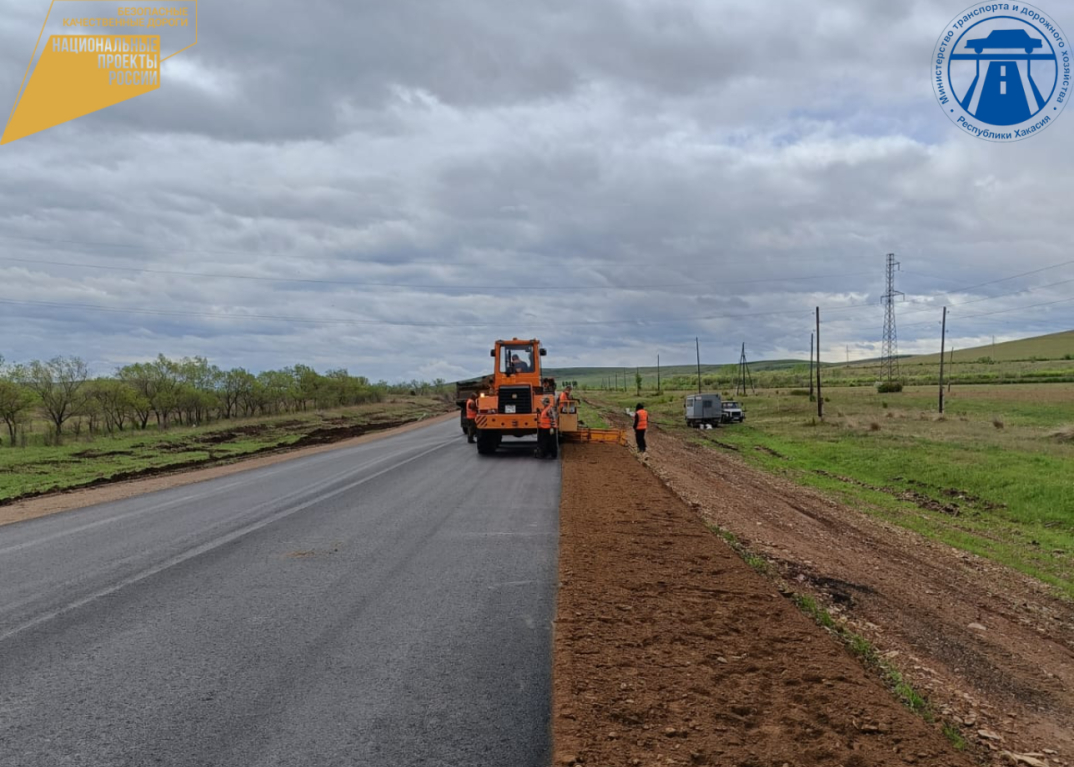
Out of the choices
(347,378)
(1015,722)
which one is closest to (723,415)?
(1015,722)

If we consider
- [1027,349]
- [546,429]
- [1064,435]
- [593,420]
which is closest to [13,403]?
[546,429]

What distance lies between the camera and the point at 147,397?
47000 mm

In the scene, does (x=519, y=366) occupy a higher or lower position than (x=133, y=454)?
higher

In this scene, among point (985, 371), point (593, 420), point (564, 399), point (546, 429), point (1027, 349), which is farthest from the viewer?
point (1027, 349)

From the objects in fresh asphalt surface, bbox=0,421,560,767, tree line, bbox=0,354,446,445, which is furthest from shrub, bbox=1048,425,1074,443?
tree line, bbox=0,354,446,445

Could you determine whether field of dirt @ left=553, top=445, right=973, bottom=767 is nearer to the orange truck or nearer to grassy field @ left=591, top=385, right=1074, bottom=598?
grassy field @ left=591, top=385, right=1074, bottom=598

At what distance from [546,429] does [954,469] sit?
13.3 meters

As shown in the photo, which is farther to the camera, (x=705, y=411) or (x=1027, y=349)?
(x=1027, y=349)

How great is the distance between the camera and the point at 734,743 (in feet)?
12.6

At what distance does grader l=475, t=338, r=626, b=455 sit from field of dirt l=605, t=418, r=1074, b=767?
5.37 meters

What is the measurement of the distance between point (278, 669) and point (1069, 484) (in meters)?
21.2

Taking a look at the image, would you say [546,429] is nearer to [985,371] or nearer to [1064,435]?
[1064,435]

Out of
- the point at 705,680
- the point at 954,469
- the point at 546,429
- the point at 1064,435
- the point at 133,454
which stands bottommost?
the point at 954,469

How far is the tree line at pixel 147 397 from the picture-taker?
121 feet
